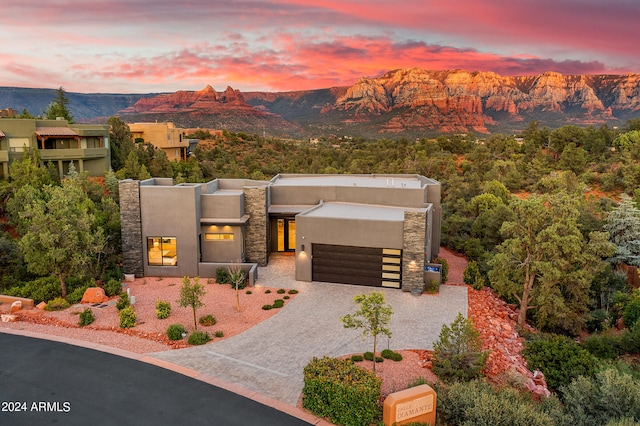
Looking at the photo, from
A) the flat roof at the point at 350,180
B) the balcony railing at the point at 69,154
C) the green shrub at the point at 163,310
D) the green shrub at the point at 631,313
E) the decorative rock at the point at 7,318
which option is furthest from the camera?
the balcony railing at the point at 69,154

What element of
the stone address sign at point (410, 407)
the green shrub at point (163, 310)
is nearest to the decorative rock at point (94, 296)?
the green shrub at point (163, 310)

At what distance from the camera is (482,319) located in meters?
17.5

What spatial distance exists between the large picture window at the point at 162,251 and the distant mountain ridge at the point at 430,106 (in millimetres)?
69073

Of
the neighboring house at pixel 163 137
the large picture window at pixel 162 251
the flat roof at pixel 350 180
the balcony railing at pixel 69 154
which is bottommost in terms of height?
the large picture window at pixel 162 251

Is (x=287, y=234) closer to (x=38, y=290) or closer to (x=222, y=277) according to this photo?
(x=222, y=277)

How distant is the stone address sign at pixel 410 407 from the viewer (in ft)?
31.8

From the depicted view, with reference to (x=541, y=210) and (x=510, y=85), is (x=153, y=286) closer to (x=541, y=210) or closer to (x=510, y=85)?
(x=541, y=210)

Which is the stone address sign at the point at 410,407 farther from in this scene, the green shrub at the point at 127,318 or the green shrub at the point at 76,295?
the green shrub at the point at 76,295

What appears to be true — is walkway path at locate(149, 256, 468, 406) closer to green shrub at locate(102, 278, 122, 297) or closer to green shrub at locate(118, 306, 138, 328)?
green shrub at locate(118, 306, 138, 328)

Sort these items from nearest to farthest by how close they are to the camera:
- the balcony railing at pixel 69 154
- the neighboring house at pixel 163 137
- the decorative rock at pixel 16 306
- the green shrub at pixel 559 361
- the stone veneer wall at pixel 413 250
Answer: the green shrub at pixel 559 361 → the decorative rock at pixel 16 306 → the stone veneer wall at pixel 413 250 → the balcony railing at pixel 69 154 → the neighboring house at pixel 163 137

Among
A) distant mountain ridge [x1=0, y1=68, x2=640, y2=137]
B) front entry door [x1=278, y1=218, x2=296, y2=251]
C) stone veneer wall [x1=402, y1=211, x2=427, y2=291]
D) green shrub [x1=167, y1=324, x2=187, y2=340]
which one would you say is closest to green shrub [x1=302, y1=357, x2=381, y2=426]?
green shrub [x1=167, y1=324, x2=187, y2=340]

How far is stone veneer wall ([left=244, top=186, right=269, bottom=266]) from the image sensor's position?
938 inches

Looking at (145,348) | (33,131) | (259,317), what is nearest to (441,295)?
(259,317)

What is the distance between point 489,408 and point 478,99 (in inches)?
4011
